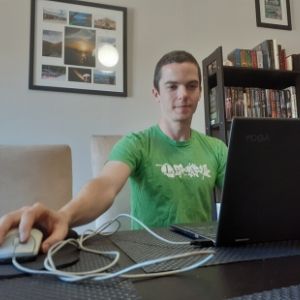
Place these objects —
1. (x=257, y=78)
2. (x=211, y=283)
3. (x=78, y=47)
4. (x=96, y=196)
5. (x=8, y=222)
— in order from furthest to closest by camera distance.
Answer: (x=257, y=78)
(x=78, y=47)
(x=96, y=196)
(x=8, y=222)
(x=211, y=283)

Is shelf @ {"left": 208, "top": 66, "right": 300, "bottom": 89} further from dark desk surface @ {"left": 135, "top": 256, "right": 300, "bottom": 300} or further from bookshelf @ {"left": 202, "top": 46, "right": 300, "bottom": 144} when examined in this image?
dark desk surface @ {"left": 135, "top": 256, "right": 300, "bottom": 300}

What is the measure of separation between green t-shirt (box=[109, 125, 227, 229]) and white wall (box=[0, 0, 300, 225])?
76 centimetres

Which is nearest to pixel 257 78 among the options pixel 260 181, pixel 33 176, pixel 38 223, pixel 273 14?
pixel 273 14

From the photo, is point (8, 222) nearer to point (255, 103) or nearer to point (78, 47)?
point (78, 47)

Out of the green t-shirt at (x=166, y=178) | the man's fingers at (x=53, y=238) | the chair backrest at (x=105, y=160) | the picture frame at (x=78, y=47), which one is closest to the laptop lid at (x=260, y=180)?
the man's fingers at (x=53, y=238)

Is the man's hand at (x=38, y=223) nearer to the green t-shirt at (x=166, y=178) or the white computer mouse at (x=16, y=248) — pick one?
the white computer mouse at (x=16, y=248)

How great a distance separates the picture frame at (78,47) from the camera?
1856mm

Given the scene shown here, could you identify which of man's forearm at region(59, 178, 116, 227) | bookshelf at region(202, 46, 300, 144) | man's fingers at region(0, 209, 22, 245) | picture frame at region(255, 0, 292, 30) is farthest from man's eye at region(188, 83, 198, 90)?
picture frame at region(255, 0, 292, 30)

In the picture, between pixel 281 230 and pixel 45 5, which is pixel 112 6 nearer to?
pixel 45 5

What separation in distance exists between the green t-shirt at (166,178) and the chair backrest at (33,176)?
0.31 meters

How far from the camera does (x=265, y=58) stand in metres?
2.10

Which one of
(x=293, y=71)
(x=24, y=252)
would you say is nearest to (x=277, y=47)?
(x=293, y=71)

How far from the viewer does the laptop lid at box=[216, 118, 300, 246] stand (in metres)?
0.52

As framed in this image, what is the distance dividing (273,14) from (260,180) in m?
2.21
